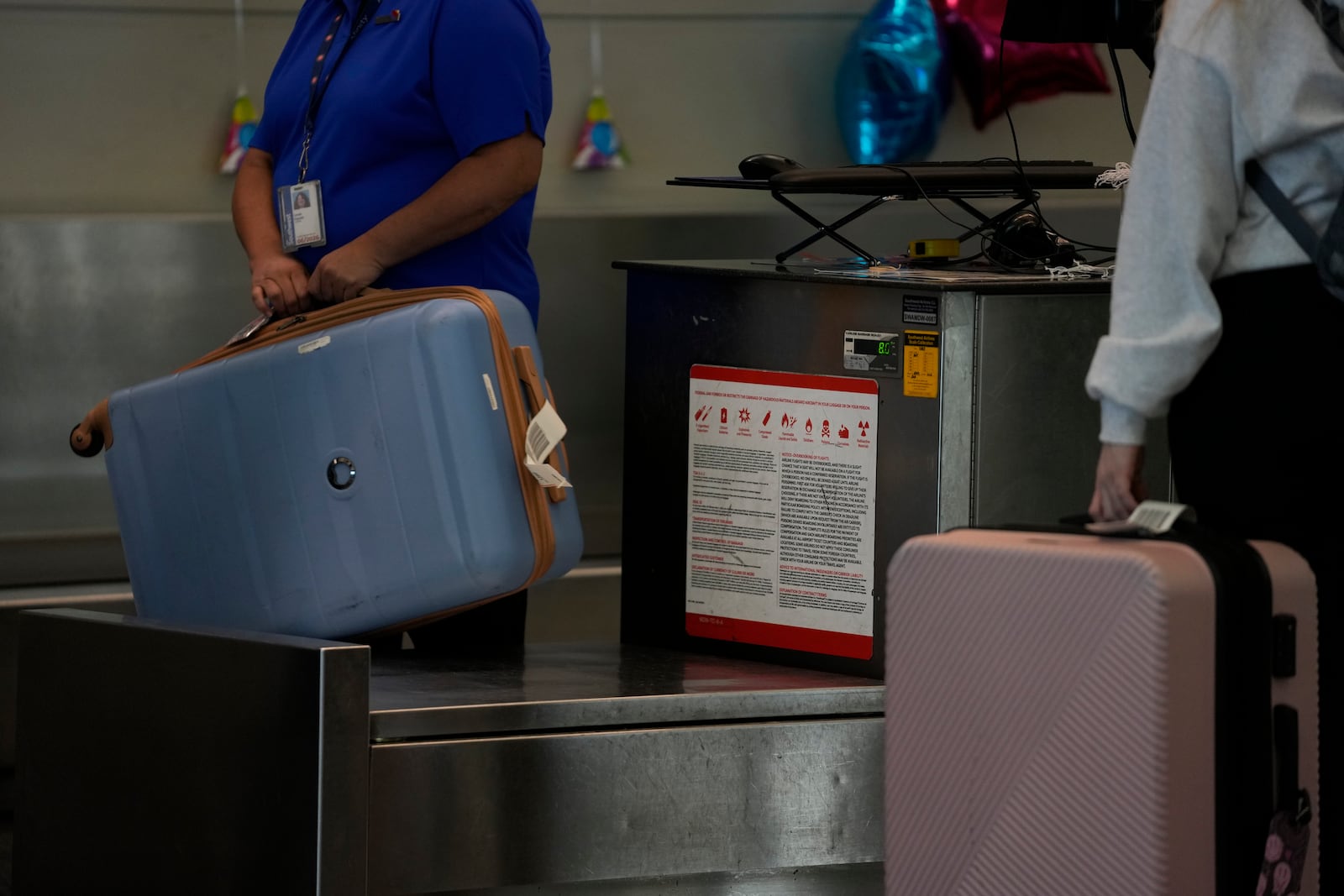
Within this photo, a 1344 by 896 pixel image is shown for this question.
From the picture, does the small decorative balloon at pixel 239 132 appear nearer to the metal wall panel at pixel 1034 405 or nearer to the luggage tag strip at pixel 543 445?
the luggage tag strip at pixel 543 445

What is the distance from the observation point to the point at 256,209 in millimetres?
2408

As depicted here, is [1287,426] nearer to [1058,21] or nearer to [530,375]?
[530,375]

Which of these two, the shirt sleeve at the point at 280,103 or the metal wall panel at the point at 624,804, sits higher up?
the shirt sleeve at the point at 280,103

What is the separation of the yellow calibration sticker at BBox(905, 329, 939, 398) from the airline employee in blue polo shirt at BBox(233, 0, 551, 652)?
20.8 inches

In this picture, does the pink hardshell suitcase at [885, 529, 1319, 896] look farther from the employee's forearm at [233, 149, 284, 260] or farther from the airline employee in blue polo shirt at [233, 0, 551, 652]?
the employee's forearm at [233, 149, 284, 260]

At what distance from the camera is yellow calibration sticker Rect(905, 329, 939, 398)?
212cm

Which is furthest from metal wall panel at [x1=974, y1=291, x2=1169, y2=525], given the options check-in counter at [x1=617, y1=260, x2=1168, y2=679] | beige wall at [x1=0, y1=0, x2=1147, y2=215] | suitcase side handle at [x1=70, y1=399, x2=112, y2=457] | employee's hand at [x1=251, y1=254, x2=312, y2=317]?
beige wall at [x1=0, y1=0, x2=1147, y2=215]

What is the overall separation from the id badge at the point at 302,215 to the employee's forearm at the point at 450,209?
0.10 metres

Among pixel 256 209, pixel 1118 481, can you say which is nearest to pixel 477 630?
pixel 256 209

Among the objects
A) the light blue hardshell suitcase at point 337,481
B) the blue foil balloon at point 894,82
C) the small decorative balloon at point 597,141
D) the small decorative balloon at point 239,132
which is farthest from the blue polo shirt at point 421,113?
the blue foil balloon at point 894,82

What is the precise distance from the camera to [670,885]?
2.12 metres

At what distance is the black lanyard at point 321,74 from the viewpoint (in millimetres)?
2283

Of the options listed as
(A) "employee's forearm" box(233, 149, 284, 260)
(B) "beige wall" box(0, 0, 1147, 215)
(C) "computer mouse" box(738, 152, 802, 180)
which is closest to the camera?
(A) "employee's forearm" box(233, 149, 284, 260)

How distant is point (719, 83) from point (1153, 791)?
305cm
